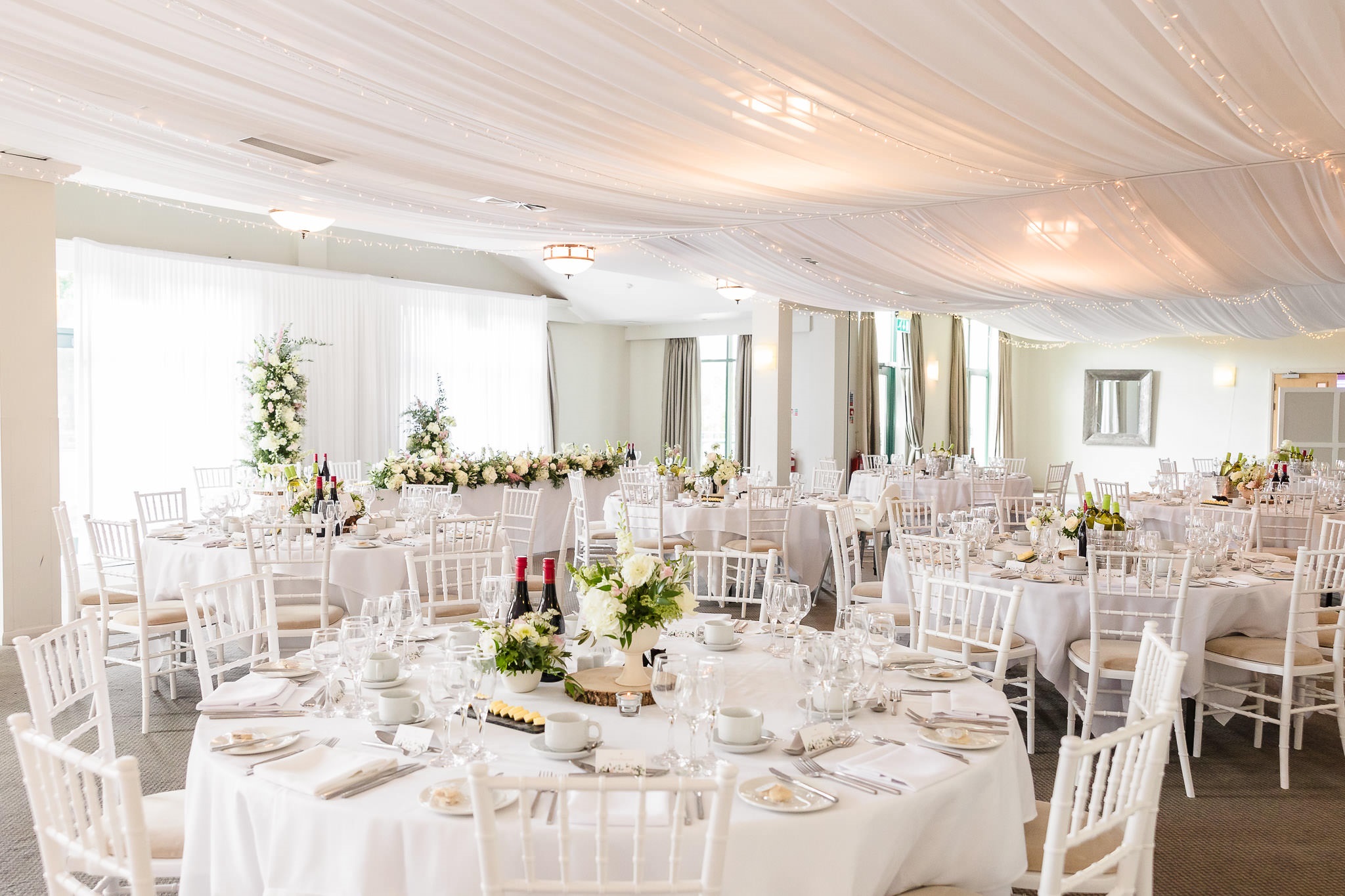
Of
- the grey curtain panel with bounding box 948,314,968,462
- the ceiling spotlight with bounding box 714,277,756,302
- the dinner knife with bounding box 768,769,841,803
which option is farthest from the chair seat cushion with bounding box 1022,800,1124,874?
the grey curtain panel with bounding box 948,314,968,462

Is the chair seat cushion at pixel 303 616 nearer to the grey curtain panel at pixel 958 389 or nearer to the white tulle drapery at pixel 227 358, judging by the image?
the white tulle drapery at pixel 227 358

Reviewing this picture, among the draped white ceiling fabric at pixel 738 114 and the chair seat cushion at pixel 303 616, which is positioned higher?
the draped white ceiling fabric at pixel 738 114

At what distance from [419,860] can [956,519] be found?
460cm

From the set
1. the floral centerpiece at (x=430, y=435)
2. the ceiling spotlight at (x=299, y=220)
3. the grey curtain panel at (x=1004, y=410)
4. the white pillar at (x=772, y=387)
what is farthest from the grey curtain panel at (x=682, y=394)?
the ceiling spotlight at (x=299, y=220)

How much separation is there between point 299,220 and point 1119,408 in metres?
A: 15.7

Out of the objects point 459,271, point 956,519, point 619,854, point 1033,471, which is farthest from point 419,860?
point 1033,471

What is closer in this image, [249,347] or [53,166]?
[53,166]

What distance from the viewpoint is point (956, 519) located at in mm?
5961

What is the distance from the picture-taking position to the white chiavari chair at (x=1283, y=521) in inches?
312

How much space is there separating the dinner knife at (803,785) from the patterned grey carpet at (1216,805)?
6.74 ft

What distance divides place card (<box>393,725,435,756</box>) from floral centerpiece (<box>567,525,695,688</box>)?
0.55 metres

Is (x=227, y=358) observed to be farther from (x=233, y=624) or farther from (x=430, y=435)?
(x=233, y=624)

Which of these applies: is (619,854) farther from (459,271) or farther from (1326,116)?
(459,271)

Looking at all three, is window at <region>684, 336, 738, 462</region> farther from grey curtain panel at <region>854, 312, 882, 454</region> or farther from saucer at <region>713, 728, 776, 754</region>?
saucer at <region>713, 728, 776, 754</region>
